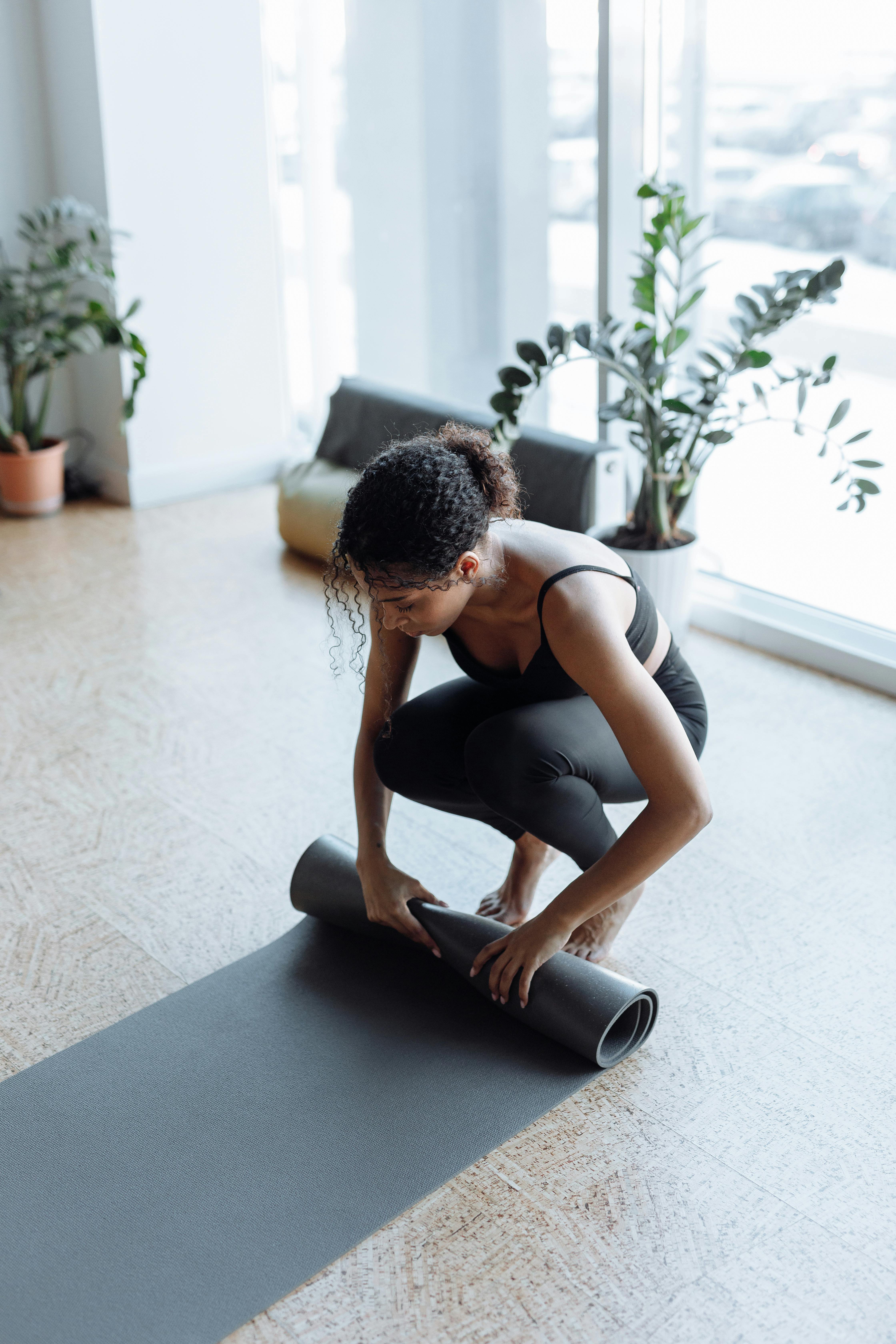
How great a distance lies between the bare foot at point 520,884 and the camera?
2020mm

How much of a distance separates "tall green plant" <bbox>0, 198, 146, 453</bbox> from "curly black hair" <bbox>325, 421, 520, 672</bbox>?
2.58 m

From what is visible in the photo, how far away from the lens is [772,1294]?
1.41 meters

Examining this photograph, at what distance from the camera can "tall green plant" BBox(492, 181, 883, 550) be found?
8.54 ft

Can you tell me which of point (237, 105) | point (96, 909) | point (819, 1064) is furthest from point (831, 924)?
point (237, 105)

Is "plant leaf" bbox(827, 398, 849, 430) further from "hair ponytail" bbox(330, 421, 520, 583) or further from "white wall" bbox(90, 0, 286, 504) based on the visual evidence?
"white wall" bbox(90, 0, 286, 504)

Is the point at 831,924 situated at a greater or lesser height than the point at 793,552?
lesser

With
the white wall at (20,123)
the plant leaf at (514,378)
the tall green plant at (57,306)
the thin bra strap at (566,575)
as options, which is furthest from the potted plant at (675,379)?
the white wall at (20,123)

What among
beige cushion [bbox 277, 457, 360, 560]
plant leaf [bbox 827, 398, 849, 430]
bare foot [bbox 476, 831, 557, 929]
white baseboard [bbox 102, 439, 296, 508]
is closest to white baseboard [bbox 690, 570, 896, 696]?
plant leaf [bbox 827, 398, 849, 430]

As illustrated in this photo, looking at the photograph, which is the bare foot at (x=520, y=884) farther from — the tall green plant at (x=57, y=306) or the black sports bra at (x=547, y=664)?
the tall green plant at (x=57, y=306)

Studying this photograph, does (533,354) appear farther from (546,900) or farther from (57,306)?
(57,306)

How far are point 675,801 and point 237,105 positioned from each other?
3.43 meters

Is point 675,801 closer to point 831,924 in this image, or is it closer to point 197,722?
A: point 831,924

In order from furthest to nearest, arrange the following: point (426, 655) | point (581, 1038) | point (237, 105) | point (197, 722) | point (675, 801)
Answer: point (237, 105) → point (426, 655) → point (197, 722) → point (581, 1038) → point (675, 801)

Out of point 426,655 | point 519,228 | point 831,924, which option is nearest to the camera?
point 831,924
